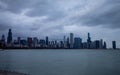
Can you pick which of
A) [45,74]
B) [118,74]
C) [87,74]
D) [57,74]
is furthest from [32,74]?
[118,74]

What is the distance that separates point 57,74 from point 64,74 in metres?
1.80

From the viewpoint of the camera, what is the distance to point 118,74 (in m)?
38.9

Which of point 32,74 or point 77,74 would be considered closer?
point 32,74

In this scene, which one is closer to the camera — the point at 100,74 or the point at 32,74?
the point at 32,74

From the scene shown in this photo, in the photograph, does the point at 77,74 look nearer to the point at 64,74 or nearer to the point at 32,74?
the point at 64,74

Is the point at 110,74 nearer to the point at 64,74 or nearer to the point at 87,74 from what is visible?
the point at 87,74

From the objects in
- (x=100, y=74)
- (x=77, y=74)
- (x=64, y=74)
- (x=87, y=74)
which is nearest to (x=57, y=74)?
(x=64, y=74)

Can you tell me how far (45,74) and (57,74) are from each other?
119 inches

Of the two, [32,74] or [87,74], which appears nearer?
[32,74]

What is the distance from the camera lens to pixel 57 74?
128 ft

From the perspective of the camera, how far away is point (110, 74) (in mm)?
39312

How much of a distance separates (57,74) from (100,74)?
11003mm

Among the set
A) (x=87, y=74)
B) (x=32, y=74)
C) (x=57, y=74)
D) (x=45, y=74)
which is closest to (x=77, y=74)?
(x=87, y=74)

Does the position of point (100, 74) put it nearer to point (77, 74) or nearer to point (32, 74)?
point (77, 74)
